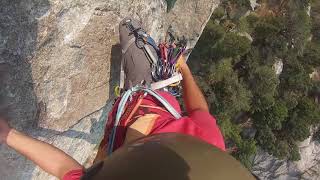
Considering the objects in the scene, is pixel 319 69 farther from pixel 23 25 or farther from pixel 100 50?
pixel 23 25

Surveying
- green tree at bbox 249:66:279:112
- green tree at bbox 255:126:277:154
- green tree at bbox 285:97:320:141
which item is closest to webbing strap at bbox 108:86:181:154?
green tree at bbox 249:66:279:112

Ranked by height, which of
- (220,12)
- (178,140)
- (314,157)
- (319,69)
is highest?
(178,140)

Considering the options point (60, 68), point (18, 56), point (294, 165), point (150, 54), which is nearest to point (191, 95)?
point (150, 54)

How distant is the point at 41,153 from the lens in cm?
150

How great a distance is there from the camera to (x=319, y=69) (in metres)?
9.17

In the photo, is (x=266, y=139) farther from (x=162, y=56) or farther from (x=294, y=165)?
(x=162, y=56)

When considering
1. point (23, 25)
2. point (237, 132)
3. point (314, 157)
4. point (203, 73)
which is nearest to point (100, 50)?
point (23, 25)

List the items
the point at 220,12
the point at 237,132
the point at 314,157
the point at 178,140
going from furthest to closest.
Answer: the point at 314,157
the point at 237,132
the point at 220,12
the point at 178,140

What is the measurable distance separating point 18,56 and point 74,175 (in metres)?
1.01

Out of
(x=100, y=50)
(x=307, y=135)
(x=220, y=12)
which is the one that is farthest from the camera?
(x=307, y=135)

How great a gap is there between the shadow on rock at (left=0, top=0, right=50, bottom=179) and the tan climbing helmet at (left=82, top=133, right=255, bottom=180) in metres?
1.14

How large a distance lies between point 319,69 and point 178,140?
28.5ft

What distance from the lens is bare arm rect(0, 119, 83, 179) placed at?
57.4 inches

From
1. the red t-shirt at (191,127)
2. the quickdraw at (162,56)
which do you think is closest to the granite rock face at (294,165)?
the quickdraw at (162,56)
